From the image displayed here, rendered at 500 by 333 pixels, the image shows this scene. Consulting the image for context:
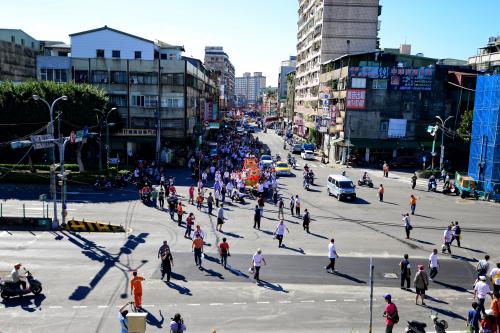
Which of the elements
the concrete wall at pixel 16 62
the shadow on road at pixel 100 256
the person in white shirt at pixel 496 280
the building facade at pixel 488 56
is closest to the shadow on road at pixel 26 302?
the shadow on road at pixel 100 256

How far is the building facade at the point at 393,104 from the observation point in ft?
201

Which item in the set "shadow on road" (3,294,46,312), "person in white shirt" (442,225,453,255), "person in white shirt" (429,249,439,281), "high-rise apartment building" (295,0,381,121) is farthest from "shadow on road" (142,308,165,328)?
"high-rise apartment building" (295,0,381,121)

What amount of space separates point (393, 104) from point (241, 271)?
48.8 meters

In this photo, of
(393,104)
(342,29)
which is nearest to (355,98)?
(393,104)

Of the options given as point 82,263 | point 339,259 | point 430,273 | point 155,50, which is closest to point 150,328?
point 82,263

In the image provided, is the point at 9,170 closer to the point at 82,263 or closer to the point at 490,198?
the point at 82,263

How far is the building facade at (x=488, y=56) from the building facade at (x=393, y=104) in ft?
86.4

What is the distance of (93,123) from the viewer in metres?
48.6

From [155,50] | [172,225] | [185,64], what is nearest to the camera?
[172,225]

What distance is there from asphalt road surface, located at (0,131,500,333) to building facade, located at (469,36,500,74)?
206 ft

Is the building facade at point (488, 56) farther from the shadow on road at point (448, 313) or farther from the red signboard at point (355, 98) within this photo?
the shadow on road at point (448, 313)

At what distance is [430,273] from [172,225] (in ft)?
50.0

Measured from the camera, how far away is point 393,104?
204 ft

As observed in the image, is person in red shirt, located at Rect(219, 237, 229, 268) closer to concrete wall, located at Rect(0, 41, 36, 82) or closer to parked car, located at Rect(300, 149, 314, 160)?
parked car, located at Rect(300, 149, 314, 160)
